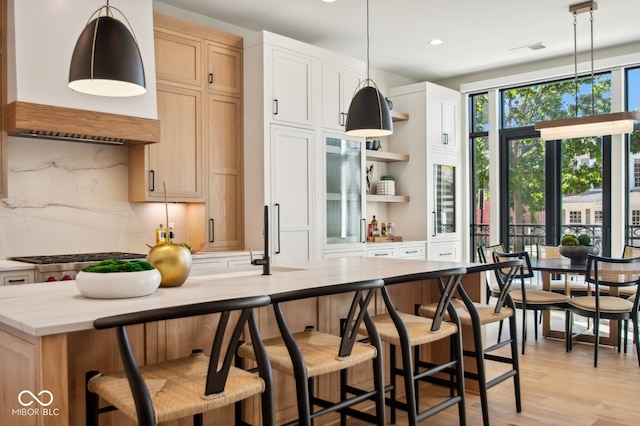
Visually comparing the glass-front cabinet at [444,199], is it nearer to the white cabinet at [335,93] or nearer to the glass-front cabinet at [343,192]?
the glass-front cabinet at [343,192]

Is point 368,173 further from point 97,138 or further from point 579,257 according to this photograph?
point 97,138

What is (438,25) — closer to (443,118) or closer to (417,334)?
(443,118)

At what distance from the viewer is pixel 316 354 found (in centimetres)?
215

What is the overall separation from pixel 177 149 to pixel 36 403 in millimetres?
3057

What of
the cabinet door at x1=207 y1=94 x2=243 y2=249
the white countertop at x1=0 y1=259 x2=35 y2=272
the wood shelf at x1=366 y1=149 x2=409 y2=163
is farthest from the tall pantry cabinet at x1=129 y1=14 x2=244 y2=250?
the wood shelf at x1=366 y1=149 x2=409 y2=163

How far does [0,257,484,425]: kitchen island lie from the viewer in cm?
155

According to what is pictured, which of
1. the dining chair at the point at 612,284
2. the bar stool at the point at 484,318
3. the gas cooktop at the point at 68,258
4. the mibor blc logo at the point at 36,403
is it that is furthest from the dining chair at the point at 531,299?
the mibor blc logo at the point at 36,403

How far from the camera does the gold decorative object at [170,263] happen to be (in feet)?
7.32

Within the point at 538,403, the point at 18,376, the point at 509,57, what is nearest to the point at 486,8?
the point at 509,57

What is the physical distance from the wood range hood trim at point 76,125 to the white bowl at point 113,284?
6.50 feet

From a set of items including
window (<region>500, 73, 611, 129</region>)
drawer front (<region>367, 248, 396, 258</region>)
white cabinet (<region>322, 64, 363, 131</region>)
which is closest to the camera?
white cabinet (<region>322, 64, 363, 131</region>)

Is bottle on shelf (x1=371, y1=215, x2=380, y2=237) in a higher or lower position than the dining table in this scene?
higher

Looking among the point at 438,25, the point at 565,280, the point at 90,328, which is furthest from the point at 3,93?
the point at 565,280

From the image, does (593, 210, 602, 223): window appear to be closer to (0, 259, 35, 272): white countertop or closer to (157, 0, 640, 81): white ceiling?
(157, 0, 640, 81): white ceiling
